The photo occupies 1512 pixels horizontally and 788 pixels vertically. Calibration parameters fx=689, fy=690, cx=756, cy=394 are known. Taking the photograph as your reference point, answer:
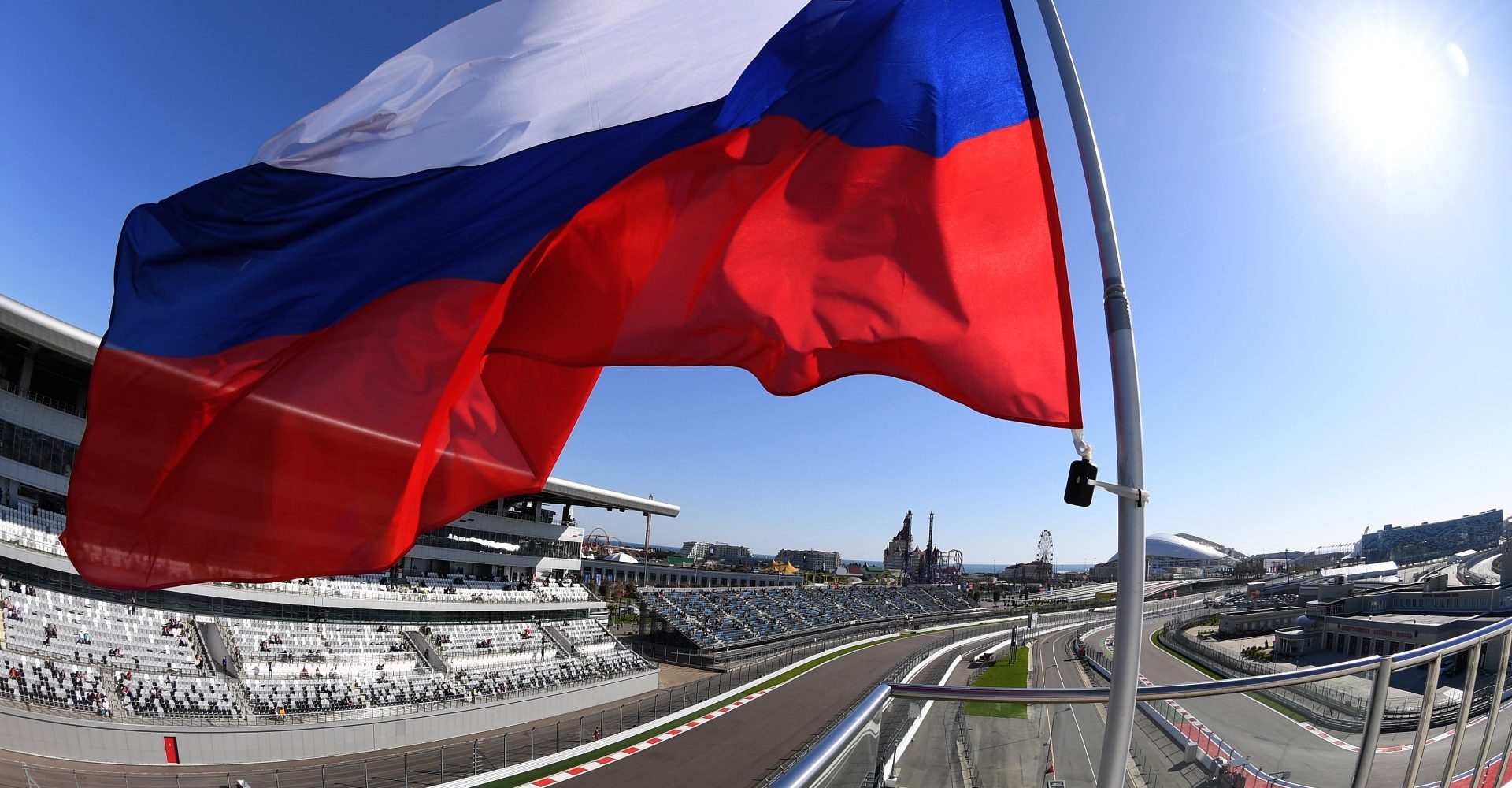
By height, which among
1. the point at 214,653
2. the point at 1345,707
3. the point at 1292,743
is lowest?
the point at 214,653

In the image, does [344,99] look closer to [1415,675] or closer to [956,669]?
[1415,675]

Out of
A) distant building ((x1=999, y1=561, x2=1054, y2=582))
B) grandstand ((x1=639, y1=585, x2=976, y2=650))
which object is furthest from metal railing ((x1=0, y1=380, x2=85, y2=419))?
distant building ((x1=999, y1=561, x2=1054, y2=582))

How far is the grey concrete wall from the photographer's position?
1498 centimetres

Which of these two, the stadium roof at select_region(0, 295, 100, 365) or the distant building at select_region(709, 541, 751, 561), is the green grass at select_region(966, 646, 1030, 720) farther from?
the distant building at select_region(709, 541, 751, 561)

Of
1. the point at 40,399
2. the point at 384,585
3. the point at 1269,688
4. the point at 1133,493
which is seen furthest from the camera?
the point at 384,585

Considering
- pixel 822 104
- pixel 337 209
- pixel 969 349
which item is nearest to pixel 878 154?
pixel 822 104

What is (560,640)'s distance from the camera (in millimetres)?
32031

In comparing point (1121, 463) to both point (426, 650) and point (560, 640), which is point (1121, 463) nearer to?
point (426, 650)

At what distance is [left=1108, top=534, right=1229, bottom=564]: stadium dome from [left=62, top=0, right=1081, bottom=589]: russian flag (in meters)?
163

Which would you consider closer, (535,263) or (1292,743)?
(1292,743)

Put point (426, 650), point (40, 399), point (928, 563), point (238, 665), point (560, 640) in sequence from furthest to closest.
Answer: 1. point (928, 563)
2. point (560, 640)
3. point (426, 650)
4. point (40, 399)
5. point (238, 665)

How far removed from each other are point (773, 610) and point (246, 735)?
32.9 metres

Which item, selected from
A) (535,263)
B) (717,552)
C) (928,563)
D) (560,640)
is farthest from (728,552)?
(535,263)

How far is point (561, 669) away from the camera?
1078 inches
